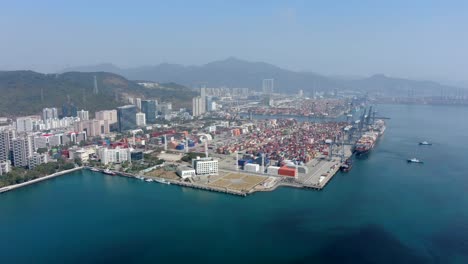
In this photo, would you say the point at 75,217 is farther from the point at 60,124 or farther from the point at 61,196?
the point at 60,124

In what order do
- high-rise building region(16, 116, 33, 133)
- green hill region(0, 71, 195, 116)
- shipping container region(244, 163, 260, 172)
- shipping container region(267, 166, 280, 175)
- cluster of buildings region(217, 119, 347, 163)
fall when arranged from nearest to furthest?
shipping container region(267, 166, 280, 175) → shipping container region(244, 163, 260, 172) → cluster of buildings region(217, 119, 347, 163) → high-rise building region(16, 116, 33, 133) → green hill region(0, 71, 195, 116)

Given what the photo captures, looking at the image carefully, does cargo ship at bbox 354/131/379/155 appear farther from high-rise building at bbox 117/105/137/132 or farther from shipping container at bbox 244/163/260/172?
high-rise building at bbox 117/105/137/132

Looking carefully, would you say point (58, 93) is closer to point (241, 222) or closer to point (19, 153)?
point (19, 153)

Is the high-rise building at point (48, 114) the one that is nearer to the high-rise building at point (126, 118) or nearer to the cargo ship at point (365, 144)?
the high-rise building at point (126, 118)

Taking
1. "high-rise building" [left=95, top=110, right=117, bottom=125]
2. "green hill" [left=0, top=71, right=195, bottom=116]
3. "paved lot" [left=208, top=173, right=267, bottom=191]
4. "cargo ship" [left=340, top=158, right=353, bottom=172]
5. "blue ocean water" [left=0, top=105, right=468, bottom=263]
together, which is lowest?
"blue ocean water" [left=0, top=105, right=468, bottom=263]

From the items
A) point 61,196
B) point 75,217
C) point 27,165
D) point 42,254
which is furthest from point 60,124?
point 42,254

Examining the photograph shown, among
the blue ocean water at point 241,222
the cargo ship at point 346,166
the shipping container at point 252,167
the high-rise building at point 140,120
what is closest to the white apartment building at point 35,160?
the blue ocean water at point 241,222

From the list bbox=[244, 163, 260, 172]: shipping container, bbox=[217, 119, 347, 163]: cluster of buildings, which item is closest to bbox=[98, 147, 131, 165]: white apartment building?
bbox=[217, 119, 347, 163]: cluster of buildings
